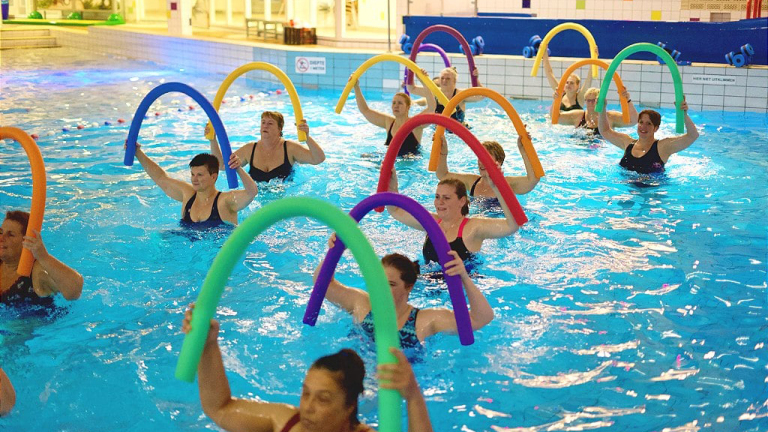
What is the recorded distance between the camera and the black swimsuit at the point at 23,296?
5508mm

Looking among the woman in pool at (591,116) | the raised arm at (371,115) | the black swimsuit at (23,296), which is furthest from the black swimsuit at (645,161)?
the black swimsuit at (23,296)

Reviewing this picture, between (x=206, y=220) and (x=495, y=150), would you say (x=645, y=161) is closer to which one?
(x=495, y=150)

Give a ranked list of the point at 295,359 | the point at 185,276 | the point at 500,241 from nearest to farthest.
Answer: the point at 295,359 → the point at 185,276 → the point at 500,241

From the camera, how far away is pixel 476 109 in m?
14.3

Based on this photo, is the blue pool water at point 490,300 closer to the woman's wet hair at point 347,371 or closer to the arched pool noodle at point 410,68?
the arched pool noodle at point 410,68

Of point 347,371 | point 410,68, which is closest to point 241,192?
point 410,68

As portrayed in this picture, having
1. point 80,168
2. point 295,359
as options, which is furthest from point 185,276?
point 80,168

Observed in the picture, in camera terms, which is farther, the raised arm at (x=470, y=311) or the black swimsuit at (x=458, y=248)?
the black swimsuit at (x=458, y=248)

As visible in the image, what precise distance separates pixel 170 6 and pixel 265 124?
15.1 m

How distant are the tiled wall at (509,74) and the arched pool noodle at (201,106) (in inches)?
356

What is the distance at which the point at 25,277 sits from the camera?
5.50 metres

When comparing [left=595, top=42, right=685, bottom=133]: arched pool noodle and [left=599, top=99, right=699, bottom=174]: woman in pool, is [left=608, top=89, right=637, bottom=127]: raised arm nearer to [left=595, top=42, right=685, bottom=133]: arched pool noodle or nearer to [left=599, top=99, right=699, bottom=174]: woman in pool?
[left=599, top=99, right=699, bottom=174]: woman in pool

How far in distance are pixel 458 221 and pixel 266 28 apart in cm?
1670

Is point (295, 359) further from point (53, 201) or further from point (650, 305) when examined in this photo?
point (53, 201)
